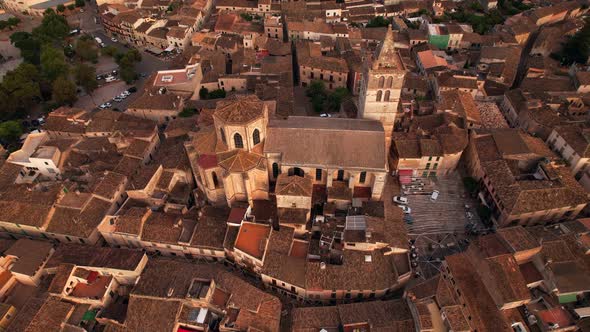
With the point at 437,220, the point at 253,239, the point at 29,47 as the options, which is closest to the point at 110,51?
the point at 29,47

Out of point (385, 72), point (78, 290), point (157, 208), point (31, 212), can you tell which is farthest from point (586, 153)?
point (31, 212)

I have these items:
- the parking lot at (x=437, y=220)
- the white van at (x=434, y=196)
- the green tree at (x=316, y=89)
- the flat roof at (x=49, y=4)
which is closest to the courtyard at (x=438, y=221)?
the parking lot at (x=437, y=220)

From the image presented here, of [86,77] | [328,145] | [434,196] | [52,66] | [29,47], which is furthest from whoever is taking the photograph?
[29,47]

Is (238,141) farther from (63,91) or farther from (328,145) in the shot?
(63,91)

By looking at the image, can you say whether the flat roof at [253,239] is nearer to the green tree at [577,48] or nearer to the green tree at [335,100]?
the green tree at [335,100]

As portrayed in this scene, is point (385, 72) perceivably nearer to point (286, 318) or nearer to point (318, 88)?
point (318, 88)
